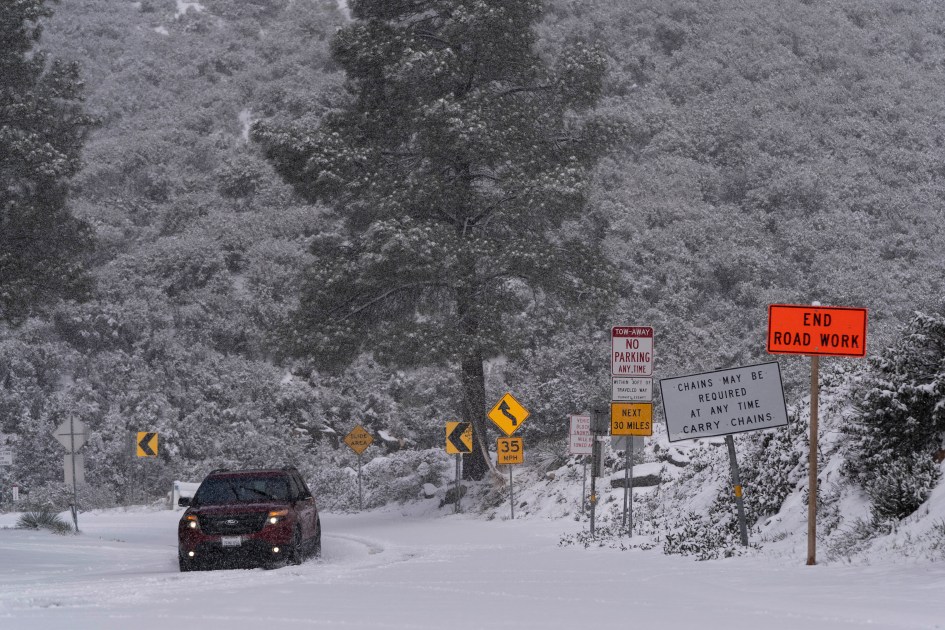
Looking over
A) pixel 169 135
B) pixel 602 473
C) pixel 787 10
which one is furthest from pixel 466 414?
pixel 787 10

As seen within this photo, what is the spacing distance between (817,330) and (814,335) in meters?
0.06

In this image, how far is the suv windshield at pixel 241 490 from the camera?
17141 mm

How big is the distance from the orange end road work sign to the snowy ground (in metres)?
2.18

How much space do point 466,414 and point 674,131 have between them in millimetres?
33573

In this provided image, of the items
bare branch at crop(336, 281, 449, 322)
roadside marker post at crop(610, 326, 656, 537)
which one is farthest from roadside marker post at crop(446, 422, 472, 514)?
roadside marker post at crop(610, 326, 656, 537)

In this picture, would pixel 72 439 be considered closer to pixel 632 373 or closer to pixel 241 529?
pixel 241 529

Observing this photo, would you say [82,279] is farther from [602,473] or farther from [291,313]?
[602,473]

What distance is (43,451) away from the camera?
1716 inches

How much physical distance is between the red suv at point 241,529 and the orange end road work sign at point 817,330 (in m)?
7.78

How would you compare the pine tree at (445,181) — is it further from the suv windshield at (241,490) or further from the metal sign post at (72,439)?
the suv windshield at (241,490)

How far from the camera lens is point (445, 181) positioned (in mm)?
29688

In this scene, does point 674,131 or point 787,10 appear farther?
point 787,10

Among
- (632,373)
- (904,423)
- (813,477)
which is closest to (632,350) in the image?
(632,373)

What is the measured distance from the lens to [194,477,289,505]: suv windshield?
1714cm
